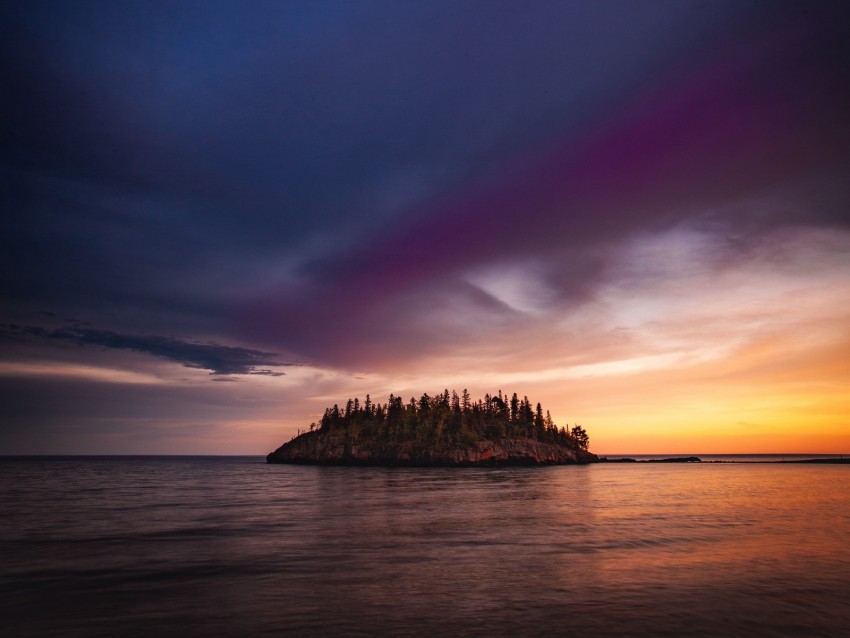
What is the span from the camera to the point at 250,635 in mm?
14898

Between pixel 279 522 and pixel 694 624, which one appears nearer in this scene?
pixel 694 624

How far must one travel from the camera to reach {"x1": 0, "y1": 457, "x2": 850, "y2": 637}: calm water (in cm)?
1598

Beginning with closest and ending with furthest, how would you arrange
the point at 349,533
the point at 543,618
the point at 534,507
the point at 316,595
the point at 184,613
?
the point at 543,618 → the point at 184,613 → the point at 316,595 → the point at 349,533 → the point at 534,507

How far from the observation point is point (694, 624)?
15.7m

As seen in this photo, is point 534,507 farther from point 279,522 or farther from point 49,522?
point 49,522

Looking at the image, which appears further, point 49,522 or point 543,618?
point 49,522

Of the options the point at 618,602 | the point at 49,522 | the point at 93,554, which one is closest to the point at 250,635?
the point at 618,602

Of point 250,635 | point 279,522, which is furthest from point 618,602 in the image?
point 279,522

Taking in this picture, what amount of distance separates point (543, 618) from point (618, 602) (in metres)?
3.90

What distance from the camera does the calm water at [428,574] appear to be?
→ 52.4 feet

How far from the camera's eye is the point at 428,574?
22062 millimetres

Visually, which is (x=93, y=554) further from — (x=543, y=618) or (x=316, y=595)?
(x=543, y=618)

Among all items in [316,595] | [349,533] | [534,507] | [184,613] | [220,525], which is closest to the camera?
[184,613]

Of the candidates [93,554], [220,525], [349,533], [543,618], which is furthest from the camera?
[220,525]
